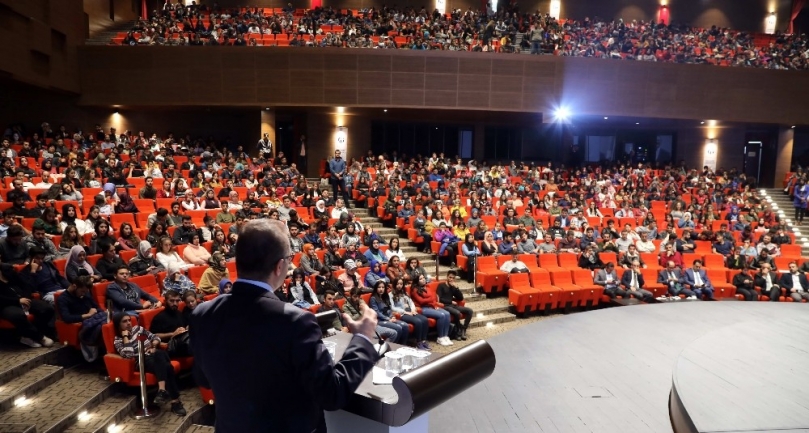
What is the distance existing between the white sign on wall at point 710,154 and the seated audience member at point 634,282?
971 cm

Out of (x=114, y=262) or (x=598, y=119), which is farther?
(x=598, y=119)

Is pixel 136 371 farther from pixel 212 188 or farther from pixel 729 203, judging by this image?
pixel 729 203

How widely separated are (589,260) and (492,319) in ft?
7.07

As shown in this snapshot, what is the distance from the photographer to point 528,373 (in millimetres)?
3678

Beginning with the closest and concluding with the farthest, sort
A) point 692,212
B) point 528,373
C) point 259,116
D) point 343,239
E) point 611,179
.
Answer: point 528,373 → point 343,239 → point 692,212 → point 611,179 → point 259,116

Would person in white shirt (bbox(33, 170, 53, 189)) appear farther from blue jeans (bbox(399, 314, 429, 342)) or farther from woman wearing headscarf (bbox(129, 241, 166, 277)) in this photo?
blue jeans (bbox(399, 314, 429, 342))

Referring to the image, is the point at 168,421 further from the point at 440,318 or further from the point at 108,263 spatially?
the point at 440,318

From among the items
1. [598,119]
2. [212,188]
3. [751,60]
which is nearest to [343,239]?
[212,188]

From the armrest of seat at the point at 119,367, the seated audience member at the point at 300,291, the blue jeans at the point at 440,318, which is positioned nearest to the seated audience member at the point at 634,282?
the blue jeans at the point at 440,318

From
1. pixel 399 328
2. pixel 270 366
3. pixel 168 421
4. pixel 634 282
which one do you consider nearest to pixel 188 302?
pixel 168 421

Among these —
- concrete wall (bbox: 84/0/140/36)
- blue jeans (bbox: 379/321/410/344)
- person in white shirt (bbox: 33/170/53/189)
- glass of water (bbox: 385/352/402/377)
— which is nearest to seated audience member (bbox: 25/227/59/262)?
person in white shirt (bbox: 33/170/53/189)

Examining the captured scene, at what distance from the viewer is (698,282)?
25.7 feet

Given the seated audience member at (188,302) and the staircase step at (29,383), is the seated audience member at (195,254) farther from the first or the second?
A: the staircase step at (29,383)

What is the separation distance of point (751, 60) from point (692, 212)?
595 centimetres
